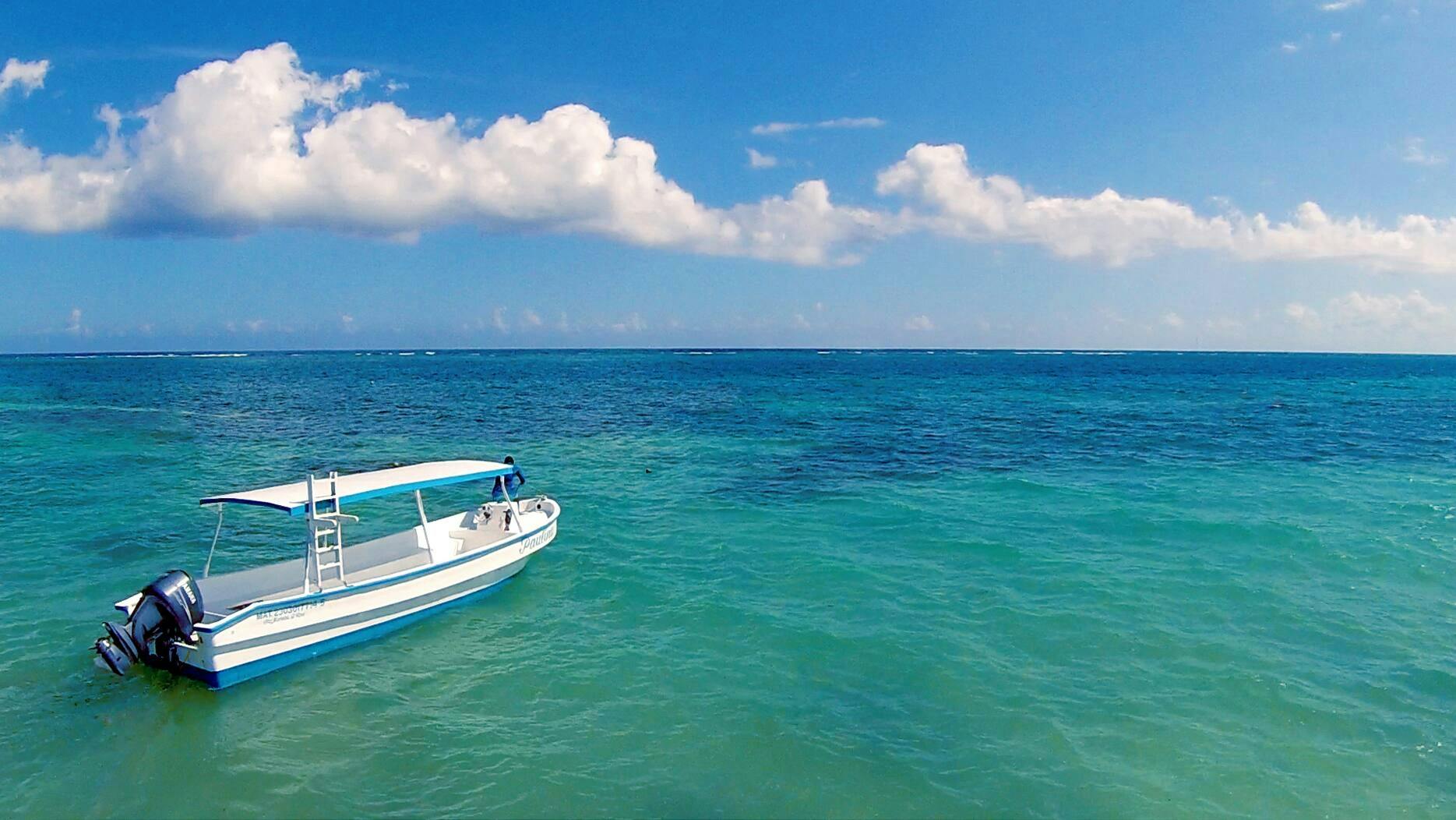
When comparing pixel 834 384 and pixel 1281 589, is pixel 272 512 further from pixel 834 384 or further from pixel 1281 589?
pixel 834 384

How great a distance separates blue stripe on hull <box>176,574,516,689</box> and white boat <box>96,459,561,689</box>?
0.02 m

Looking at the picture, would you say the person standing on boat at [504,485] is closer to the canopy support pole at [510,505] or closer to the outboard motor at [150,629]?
the canopy support pole at [510,505]

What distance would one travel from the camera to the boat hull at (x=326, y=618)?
14.4 metres

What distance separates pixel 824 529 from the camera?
25.1 metres

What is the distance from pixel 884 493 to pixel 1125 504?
854 centimetres

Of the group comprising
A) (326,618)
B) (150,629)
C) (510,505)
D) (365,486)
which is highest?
(365,486)

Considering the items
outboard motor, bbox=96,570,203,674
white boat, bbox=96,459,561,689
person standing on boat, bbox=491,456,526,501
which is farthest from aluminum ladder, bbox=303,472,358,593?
person standing on boat, bbox=491,456,526,501

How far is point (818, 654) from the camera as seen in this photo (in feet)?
52.4

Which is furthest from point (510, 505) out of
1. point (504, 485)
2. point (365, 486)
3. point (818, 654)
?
point (818, 654)

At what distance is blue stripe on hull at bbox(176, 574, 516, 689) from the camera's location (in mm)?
14492

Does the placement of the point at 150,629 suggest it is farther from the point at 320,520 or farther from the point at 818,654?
the point at 818,654

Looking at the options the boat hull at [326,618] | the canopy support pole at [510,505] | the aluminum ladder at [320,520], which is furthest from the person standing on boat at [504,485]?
the aluminum ladder at [320,520]

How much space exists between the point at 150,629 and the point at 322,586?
2.99 metres

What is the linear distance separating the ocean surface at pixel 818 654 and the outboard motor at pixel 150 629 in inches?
20.7
